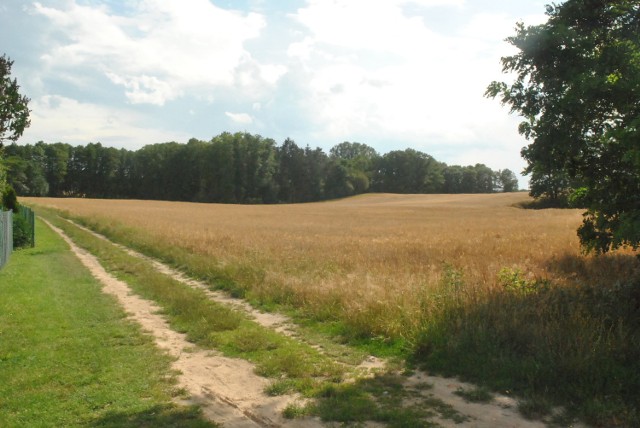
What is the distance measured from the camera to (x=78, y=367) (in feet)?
23.6

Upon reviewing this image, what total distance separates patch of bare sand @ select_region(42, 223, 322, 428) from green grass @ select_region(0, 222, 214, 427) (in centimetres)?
22

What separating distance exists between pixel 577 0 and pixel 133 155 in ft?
421

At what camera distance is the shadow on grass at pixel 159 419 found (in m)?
5.22

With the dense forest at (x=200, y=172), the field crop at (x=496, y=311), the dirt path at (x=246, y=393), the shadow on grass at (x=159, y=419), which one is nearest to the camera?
the shadow on grass at (x=159, y=419)

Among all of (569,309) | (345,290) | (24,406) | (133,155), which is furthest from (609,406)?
(133,155)

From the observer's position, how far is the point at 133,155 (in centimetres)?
12769

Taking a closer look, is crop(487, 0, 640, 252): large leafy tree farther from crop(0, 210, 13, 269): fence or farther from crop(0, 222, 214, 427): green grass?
crop(0, 210, 13, 269): fence

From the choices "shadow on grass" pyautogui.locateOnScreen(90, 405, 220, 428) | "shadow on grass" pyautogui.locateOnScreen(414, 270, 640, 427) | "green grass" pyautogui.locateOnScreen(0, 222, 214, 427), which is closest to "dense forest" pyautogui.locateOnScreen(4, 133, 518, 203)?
"green grass" pyautogui.locateOnScreen(0, 222, 214, 427)

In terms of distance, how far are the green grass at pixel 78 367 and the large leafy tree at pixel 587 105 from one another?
6501 mm

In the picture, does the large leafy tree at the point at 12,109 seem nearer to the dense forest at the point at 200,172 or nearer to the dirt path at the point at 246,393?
the dirt path at the point at 246,393

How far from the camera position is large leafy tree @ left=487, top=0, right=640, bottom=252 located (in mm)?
7531

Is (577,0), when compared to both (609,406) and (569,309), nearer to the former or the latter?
(569,309)

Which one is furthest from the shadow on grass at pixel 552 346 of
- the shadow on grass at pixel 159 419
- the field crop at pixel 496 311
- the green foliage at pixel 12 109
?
the green foliage at pixel 12 109

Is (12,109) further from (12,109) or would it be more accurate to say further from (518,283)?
→ (518,283)
